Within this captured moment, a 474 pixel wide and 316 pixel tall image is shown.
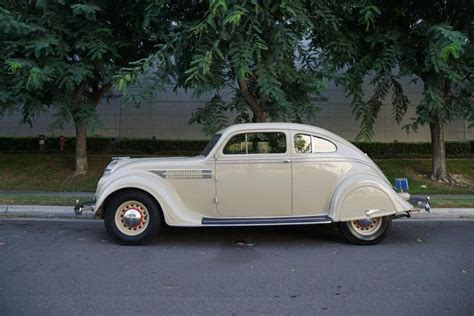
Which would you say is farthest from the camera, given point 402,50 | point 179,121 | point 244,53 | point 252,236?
point 179,121

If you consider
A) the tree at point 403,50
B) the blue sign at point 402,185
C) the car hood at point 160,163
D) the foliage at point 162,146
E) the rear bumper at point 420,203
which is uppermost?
the tree at point 403,50

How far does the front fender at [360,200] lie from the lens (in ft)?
23.5

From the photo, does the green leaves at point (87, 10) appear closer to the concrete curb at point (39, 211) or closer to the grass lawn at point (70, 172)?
the concrete curb at point (39, 211)

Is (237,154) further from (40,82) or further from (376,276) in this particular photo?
(40,82)

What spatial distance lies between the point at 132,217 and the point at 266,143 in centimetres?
226

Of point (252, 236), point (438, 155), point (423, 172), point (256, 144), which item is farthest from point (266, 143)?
point (423, 172)

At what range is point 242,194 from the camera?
722 cm

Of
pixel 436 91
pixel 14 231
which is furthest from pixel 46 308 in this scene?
pixel 436 91

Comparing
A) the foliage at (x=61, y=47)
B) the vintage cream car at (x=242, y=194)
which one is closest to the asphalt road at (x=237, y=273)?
the vintage cream car at (x=242, y=194)

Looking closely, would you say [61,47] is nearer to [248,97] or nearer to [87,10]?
[87,10]

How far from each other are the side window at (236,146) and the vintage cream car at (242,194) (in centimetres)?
3

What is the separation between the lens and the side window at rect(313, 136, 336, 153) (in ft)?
24.5

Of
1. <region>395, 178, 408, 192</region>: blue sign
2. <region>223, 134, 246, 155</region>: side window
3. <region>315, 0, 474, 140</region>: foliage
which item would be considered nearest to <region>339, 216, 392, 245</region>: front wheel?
<region>395, 178, 408, 192</region>: blue sign

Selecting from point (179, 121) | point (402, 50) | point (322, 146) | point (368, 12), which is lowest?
point (322, 146)
